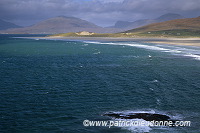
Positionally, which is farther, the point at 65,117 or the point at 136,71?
the point at 136,71

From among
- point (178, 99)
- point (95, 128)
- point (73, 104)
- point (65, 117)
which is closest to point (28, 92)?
point (73, 104)

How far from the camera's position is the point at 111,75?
4994 cm

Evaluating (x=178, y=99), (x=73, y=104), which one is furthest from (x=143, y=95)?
(x=73, y=104)

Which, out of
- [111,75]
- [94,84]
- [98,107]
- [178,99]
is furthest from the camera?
[111,75]

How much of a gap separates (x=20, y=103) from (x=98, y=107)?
1070 centimetres

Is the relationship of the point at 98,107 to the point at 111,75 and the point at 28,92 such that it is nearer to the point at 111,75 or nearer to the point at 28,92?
the point at 28,92

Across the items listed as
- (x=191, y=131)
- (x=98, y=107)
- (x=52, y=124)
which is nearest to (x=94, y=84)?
(x=98, y=107)

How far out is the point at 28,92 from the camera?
36.8m

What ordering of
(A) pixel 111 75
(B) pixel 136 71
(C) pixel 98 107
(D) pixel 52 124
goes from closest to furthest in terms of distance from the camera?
(D) pixel 52 124
(C) pixel 98 107
(A) pixel 111 75
(B) pixel 136 71

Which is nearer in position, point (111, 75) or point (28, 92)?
point (28, 92)

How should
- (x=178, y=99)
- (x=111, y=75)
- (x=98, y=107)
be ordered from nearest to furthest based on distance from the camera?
(x=98, y=107) < (x=178, y=99) < (x=111, y=75)

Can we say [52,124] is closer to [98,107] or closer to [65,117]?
[65,117]

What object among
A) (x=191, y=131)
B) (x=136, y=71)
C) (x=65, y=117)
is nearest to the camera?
(x=191, y=131)

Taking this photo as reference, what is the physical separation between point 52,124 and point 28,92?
44.0 ft
